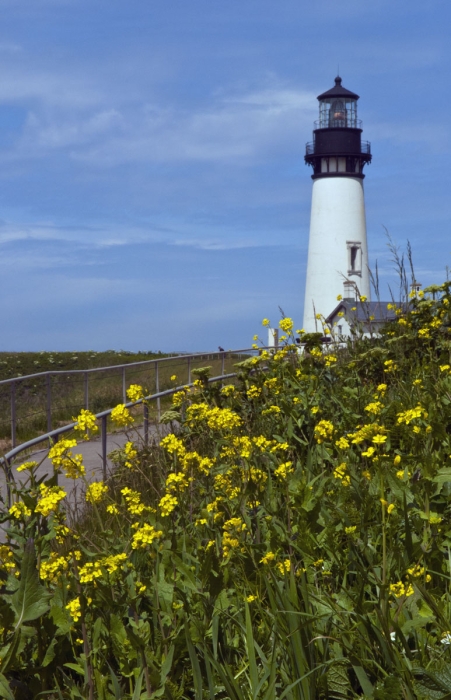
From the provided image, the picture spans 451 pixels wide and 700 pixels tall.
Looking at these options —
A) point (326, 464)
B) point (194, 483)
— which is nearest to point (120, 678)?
point (194, 483)

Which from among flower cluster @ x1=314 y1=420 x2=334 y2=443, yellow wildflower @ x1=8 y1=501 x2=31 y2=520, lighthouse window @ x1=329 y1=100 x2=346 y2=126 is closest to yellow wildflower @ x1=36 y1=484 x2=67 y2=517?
yellow wildflower @ x1=8 y1=501 x2=31 y2=520

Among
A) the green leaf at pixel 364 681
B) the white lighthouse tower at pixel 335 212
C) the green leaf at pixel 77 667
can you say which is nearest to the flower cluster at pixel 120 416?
the green leaf at pixel 77 667

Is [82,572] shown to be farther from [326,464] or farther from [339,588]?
[326,464]

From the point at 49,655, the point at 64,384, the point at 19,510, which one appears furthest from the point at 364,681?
the point at 64,384

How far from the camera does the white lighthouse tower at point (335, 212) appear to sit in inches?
1540

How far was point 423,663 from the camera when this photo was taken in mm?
A: 2686

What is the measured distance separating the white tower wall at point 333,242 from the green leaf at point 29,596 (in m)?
36.2

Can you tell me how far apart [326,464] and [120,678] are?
105 inches

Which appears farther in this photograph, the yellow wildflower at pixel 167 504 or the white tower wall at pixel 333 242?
the white tower wall at pixel 333 242

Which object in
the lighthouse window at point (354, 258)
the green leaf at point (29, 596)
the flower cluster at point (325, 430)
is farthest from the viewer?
the lighthouse window at point (354, 258)

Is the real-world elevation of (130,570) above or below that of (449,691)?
above

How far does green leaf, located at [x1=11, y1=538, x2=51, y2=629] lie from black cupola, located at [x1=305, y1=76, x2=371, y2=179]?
38637 millimetres

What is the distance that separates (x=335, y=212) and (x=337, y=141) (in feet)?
12.0

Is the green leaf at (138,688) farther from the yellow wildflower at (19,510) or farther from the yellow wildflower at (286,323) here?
the yellow wildflower at (286,323)
